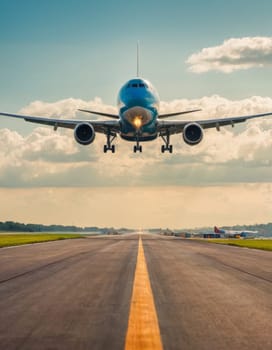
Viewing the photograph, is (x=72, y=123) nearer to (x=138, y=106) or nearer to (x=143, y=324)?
(x=138, y=106)

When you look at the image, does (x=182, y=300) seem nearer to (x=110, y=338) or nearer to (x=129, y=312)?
(x=129, y=312)

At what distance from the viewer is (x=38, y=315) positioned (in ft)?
25.9

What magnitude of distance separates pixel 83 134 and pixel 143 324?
33846 mm

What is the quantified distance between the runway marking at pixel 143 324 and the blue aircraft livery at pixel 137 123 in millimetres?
27882

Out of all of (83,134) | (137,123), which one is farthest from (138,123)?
(83,134)

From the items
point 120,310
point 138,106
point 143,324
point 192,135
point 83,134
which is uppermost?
point 138,106

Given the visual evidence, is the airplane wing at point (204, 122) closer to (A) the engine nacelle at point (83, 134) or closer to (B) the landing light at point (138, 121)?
(B) the landing light at point (138, 121)

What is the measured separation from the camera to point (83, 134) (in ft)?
132

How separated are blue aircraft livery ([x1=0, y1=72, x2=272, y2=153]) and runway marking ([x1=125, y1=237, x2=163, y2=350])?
27882mm

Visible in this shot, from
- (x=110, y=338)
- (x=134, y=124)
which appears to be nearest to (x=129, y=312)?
(x=110, y=338)

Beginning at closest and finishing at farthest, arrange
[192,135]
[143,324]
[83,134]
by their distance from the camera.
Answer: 1. [143,324]
2. [83,134]
3. [192,135]

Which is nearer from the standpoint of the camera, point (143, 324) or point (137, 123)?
point (143, 324)

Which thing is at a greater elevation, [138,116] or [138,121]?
[138,116]

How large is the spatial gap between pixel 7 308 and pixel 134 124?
102ft
